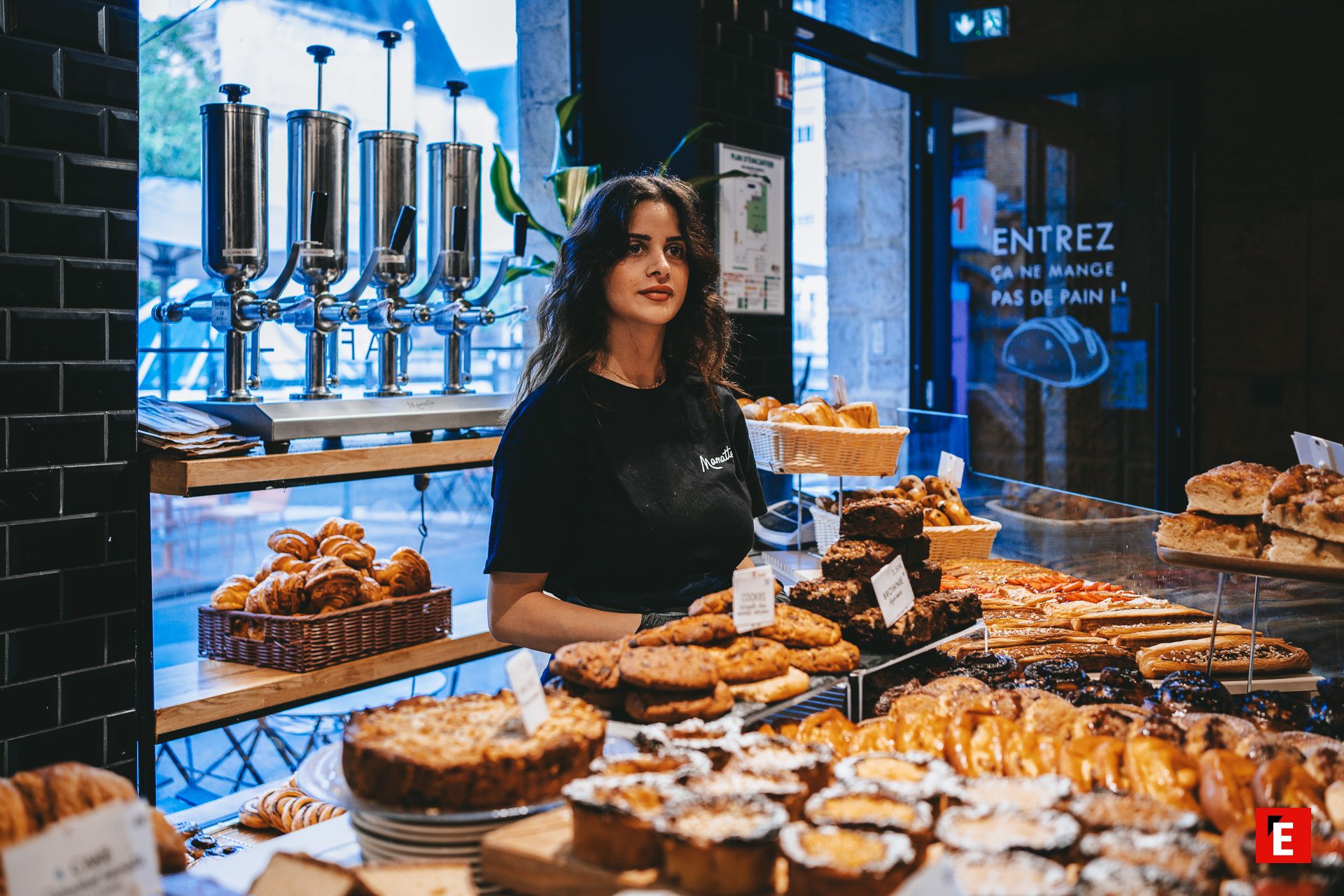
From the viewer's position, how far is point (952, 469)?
9.34 feet

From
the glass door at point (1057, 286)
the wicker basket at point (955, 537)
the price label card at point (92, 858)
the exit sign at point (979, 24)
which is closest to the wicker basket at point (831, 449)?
the wicker basket at point (955, 537)

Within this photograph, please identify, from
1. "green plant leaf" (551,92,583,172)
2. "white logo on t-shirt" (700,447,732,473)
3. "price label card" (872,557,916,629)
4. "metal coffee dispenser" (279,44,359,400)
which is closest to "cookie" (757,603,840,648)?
"price label card" (872,557,916,629)

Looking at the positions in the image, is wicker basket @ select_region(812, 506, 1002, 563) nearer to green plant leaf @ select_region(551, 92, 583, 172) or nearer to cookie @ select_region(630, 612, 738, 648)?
cookie @ select_region(630, 612, 738, 648)

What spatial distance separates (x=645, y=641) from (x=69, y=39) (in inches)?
76.7

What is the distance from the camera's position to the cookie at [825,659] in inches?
59.8

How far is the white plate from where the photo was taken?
3.49ft

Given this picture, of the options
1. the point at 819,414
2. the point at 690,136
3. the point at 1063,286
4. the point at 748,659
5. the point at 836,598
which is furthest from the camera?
the point at 1063,286

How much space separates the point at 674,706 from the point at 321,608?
1822mm

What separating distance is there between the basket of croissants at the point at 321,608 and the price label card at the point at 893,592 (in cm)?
169

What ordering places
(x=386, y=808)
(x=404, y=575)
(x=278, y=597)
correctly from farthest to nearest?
1. (x=404, y=575)
2. (x=278, y=597)
3. (x=386, y=808)

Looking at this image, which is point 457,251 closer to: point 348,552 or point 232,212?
point 232,212

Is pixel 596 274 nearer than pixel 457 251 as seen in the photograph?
Yes

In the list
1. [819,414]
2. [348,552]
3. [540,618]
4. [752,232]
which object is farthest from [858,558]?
[752,232]

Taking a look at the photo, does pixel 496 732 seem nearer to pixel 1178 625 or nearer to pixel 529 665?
pixel 529 665
